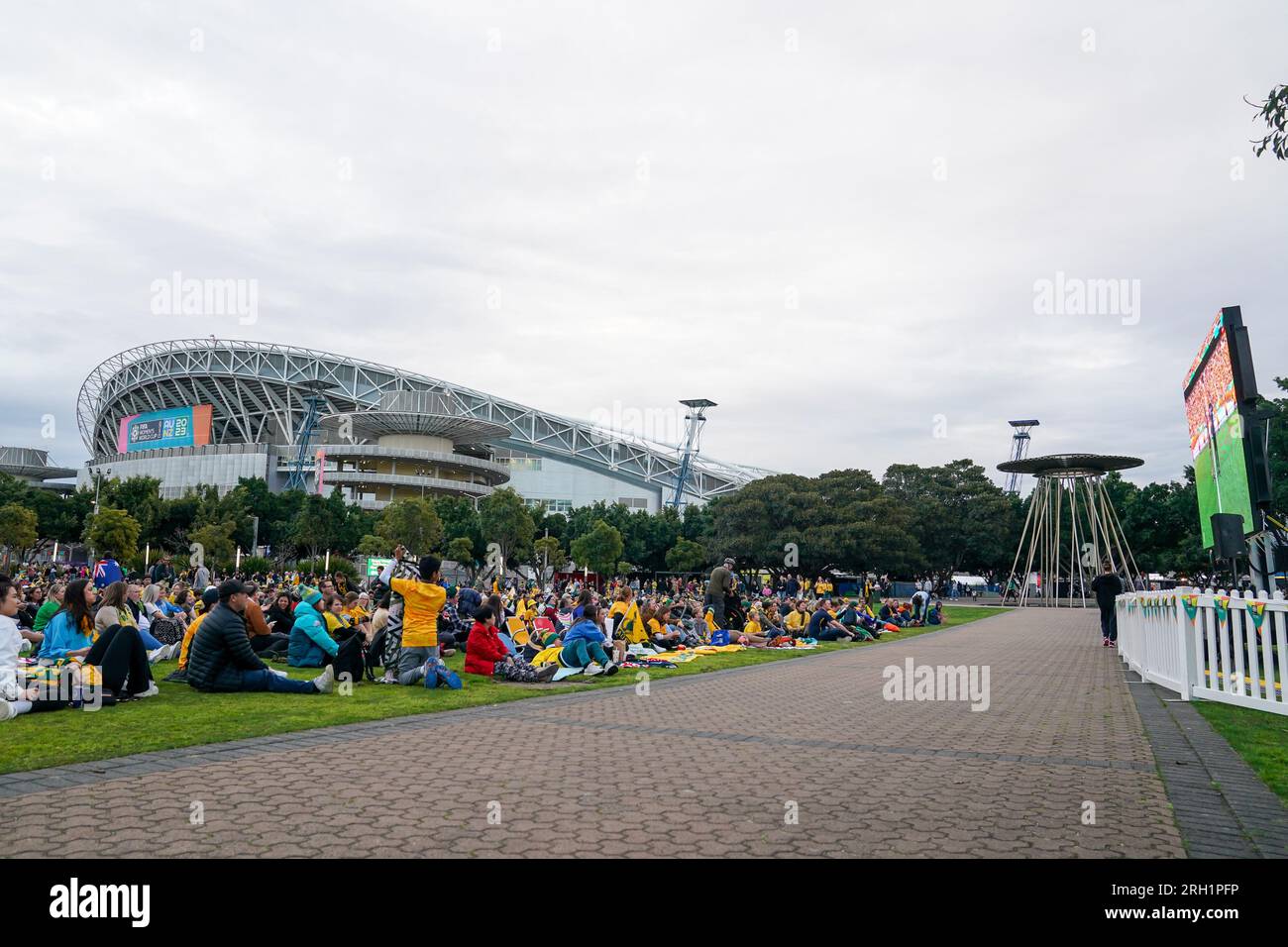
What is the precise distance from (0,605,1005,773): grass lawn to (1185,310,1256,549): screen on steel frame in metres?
8.86

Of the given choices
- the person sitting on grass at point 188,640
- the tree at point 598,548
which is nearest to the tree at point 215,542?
the tree at point 598,548

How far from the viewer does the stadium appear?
85.9m

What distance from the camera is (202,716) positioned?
8062 millimetres

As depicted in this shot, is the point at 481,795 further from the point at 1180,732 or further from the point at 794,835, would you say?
the point at 1180,732

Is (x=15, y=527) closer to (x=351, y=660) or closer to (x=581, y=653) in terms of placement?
(x=351, y=660)

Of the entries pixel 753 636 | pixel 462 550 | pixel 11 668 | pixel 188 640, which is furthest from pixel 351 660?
pixel 462 550

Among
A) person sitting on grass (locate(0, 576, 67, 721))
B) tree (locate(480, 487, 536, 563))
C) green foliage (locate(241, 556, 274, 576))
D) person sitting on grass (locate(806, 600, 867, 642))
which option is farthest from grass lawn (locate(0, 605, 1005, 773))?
tree (locate(480, 487, 536, 563))

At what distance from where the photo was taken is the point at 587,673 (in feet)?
41.2

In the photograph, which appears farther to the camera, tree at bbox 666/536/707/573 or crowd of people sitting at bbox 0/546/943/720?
tree at bbox 666/536/707/573

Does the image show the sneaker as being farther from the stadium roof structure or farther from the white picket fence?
the stadium roof structure

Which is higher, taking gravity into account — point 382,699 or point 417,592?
point 417,592

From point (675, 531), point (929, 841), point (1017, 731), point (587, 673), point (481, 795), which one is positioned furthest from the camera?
point (675, 531)
